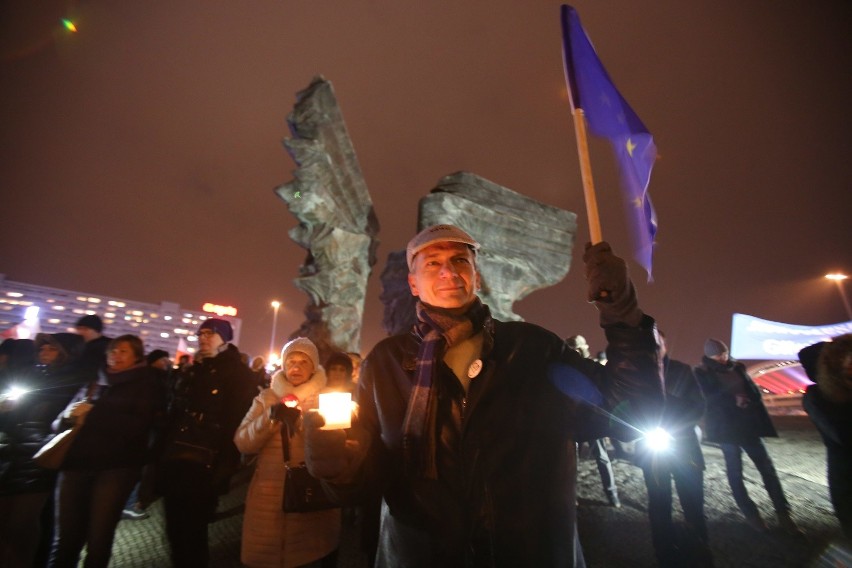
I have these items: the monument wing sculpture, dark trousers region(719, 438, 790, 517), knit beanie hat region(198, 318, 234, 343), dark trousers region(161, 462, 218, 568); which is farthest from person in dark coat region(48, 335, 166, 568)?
dark trousers region(719, 438, 790, 517)

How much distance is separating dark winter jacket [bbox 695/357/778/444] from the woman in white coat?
17.8 feet

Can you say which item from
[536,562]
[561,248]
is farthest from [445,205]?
[536,562]

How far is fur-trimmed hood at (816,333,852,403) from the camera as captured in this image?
3.20 m

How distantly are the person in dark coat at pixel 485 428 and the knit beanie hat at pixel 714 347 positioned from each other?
16.9 feet

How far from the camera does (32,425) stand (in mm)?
3713

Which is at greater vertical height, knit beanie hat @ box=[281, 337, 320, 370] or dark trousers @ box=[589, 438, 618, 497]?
knit beanie hat @ box=[281, 337, 320, 370]

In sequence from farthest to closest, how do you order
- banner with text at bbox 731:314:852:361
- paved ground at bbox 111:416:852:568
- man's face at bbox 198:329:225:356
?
1. banner with text at bbox 731:314:852:361
2. man's face at bbox 198:329:225:356
3. paved ground at bbox 111:416:852:568

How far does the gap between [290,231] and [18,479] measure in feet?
25.3

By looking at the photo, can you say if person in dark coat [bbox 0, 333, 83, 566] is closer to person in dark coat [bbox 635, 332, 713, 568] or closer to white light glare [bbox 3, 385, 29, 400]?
white light glare [bbox 3, 385, 29, 400]

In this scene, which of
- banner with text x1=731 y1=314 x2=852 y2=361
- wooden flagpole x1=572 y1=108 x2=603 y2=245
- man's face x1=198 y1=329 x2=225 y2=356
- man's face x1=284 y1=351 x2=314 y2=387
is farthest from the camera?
banner with text x1=731 y1=314 x2=852 y2=361

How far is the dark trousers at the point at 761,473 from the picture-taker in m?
4.75

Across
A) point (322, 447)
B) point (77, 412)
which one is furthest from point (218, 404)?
point (322, 447)

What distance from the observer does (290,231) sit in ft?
34.2

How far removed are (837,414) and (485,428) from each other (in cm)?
375
